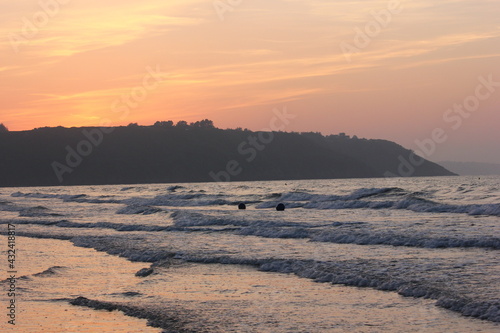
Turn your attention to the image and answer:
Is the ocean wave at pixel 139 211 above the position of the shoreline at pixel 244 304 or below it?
above

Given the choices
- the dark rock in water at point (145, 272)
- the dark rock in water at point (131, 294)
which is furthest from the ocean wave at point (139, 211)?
the dark rock in water at point (131, 294)

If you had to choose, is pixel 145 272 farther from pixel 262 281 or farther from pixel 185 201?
pixel 185 201

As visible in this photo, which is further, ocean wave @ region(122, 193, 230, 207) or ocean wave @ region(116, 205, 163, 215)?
ocean wave @ region(122, 193, 230, 207)

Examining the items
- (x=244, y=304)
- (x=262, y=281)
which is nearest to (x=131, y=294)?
(x=244, y=304)

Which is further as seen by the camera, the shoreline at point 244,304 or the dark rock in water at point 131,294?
the dark rock in water at point 131,294

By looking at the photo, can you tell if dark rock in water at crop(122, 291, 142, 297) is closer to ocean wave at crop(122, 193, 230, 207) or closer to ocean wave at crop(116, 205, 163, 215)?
ocean wave at crop(116, 205, 163, 215)

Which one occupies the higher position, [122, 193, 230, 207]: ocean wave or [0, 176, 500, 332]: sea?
[122, 193, 230, 207]: ocean wave

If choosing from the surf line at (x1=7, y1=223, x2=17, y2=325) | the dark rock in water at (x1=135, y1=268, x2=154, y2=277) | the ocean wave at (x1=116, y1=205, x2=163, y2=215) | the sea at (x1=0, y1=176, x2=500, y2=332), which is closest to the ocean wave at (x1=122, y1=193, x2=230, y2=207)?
the ocean wave at (x1=116, y1=205, x2=163, y2=215)

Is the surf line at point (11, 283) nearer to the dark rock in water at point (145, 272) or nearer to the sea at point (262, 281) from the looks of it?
the sea at point (262, 281)

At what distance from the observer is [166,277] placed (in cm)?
1728

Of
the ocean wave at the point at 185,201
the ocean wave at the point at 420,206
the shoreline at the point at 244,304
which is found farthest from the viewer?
the ocean wave at the point at 185,201

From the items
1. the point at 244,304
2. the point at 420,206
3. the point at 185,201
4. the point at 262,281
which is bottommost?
the point at 244,304

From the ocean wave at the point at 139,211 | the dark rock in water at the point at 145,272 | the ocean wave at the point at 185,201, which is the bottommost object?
the dark rock in water at the point at 145,272

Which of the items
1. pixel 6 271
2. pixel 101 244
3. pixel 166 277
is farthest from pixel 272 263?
pixel 101 244
